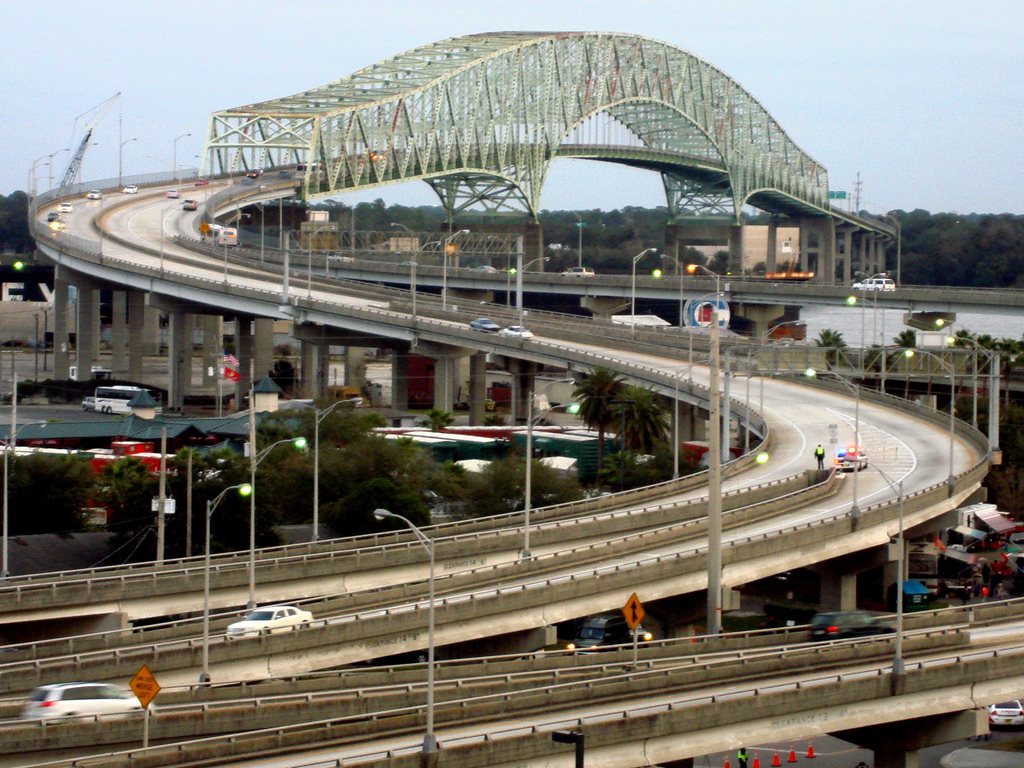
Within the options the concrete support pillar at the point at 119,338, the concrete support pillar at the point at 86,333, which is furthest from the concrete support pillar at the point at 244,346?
the concrete support pillar at the point at 86,333

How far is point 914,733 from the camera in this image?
4209cm

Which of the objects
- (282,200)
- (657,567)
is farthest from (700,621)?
(282,200)

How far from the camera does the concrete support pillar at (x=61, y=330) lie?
488 feet

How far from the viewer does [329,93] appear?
188875 millimetres

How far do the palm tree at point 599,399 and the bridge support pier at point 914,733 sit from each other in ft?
153

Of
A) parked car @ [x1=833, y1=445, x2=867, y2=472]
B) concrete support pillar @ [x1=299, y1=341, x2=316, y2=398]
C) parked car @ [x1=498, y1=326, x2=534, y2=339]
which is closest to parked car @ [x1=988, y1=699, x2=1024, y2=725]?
parked car @ [x1=833, y1=445, x2=867, y2=472]

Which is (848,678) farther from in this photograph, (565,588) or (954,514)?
(954,514)

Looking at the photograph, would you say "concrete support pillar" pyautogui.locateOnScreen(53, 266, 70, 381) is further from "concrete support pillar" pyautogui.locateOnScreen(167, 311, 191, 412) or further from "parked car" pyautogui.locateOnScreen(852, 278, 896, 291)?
"parked car" pyautogui.locateOnScreen(852, 278, 896, 291)

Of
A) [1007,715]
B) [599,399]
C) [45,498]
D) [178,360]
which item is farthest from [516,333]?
[1007,715]

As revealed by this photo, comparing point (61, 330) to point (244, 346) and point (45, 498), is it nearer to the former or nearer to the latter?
point (244, 346)

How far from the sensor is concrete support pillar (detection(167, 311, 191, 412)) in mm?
131125

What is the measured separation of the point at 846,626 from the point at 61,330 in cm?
11261

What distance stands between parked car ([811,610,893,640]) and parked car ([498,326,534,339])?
213 feet

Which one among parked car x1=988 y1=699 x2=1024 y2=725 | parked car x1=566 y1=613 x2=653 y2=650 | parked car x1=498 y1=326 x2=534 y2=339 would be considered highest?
parked car x1=498 y1=326 x2=534 y2=339
